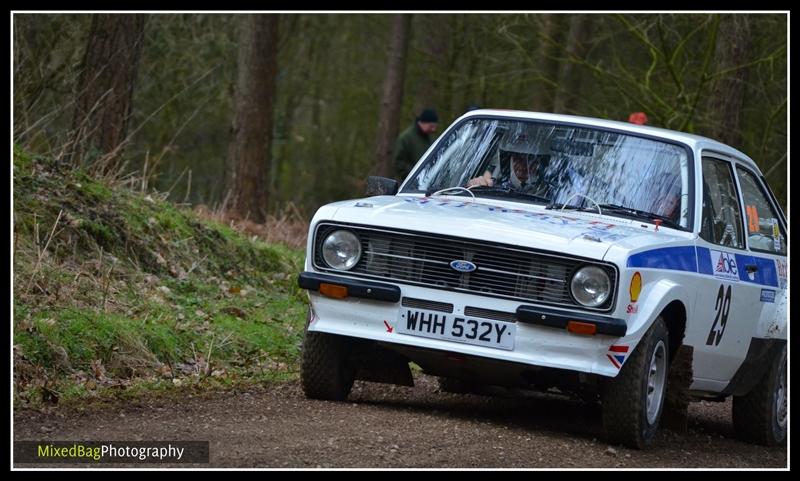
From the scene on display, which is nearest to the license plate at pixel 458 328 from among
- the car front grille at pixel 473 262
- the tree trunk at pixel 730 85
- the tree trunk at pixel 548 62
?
the car front grille at pixel 473 262

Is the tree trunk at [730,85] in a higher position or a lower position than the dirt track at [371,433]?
higher

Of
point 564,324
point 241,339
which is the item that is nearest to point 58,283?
point 241,339

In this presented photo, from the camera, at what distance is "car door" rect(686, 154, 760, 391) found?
25.4 feet

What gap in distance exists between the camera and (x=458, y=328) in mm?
6973

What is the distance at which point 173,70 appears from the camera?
25.4 m

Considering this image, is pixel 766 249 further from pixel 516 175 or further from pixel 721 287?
pixel 516 175

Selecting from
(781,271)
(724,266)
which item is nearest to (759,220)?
(781,271)

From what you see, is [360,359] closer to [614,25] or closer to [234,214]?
[234,214]

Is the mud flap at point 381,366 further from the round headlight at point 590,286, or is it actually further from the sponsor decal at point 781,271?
the sponsor decal at point 781,271

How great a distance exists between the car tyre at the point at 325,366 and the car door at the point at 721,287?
1996mm

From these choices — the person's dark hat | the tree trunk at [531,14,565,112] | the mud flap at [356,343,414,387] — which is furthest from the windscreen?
the tree trunk at [531,14,565,112]

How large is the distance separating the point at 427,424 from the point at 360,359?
699mm

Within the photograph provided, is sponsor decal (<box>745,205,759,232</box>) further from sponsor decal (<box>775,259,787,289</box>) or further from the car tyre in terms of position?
the car tyre

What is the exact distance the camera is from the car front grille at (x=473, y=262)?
6.86 m
